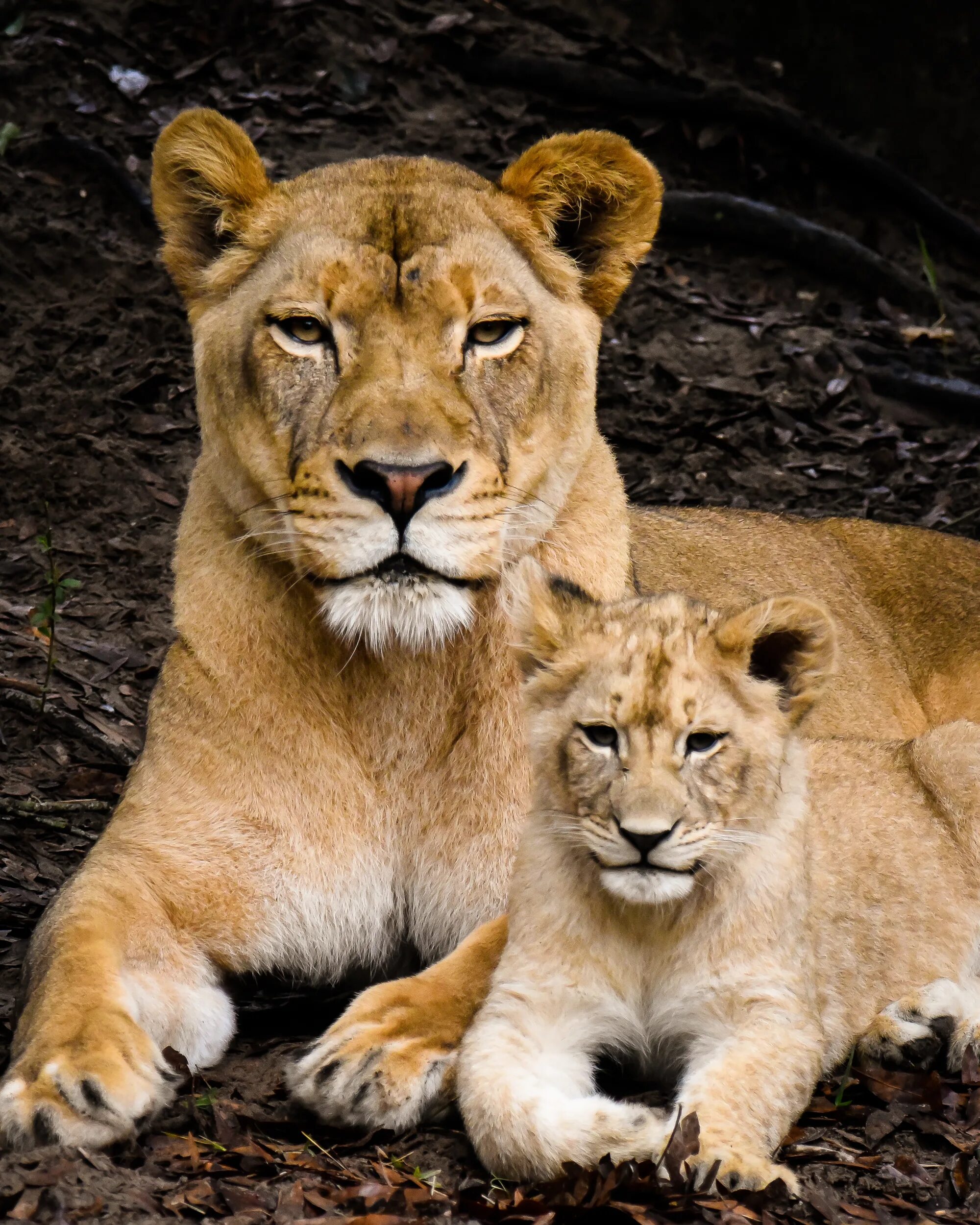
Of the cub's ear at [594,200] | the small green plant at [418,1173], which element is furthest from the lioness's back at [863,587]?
the small green plant at [418,1173]

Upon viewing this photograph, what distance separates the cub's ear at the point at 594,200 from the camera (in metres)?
4.05

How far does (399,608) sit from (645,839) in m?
0.79

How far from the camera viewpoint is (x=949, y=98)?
9195 mm

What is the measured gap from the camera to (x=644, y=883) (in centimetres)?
306

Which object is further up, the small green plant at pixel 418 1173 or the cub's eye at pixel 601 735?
the cub's eye at pixel 601 735

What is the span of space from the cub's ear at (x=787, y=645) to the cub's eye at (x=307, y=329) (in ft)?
3.82

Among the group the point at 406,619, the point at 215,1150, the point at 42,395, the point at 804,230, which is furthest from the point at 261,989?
the point at 804,230

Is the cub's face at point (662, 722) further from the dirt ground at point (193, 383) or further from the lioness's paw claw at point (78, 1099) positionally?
the lioness's paw claw at point (78, 1099)

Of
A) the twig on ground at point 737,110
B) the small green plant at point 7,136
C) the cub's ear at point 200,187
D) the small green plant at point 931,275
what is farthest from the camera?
the twig on ground at point 737,110

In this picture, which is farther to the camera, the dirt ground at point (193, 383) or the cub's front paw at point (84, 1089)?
the dirt ground at point (193, 383)

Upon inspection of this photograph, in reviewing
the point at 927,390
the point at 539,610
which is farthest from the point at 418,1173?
the point at 927,390

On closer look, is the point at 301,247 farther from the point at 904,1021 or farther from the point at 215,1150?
the point at 904,1021

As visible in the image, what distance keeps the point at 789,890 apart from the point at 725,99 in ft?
21.6

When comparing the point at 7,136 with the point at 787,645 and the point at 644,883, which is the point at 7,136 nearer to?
the point at 787,645
